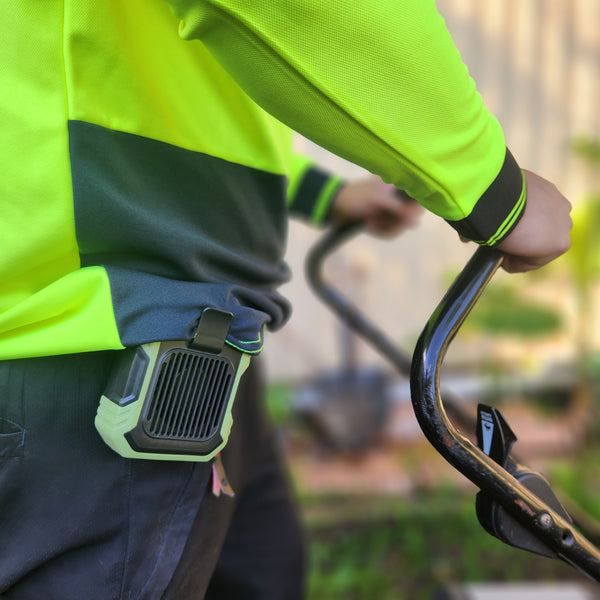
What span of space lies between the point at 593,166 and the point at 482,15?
0.93m

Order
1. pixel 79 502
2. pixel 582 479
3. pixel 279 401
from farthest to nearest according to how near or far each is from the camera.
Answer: pixel 279 401 → pixel 582 479 → pixel 79 502

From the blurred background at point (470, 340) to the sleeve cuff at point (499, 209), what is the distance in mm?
1932

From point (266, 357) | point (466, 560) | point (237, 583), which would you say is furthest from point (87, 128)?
point (266, 357)

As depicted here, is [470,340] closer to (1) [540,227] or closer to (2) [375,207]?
(2) [375,207]

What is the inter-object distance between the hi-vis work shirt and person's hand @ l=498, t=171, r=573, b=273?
28 mm

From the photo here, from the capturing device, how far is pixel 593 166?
10.8 ft

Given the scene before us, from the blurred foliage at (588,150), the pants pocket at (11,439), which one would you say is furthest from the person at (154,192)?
Result: the blurred foliage at (588,150)

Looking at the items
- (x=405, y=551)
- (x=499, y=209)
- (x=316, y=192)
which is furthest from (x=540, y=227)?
(x=405, y=551)

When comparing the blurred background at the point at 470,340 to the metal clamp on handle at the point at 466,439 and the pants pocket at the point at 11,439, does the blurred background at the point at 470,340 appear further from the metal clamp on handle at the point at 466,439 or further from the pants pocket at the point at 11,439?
the pants pocket at the point at 11,439

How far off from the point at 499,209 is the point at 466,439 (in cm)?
27

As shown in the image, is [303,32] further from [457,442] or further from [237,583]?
[237,583]

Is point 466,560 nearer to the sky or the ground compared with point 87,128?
nearer to the ground

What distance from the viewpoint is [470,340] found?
359cm

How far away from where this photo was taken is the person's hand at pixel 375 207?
1.38 meters
